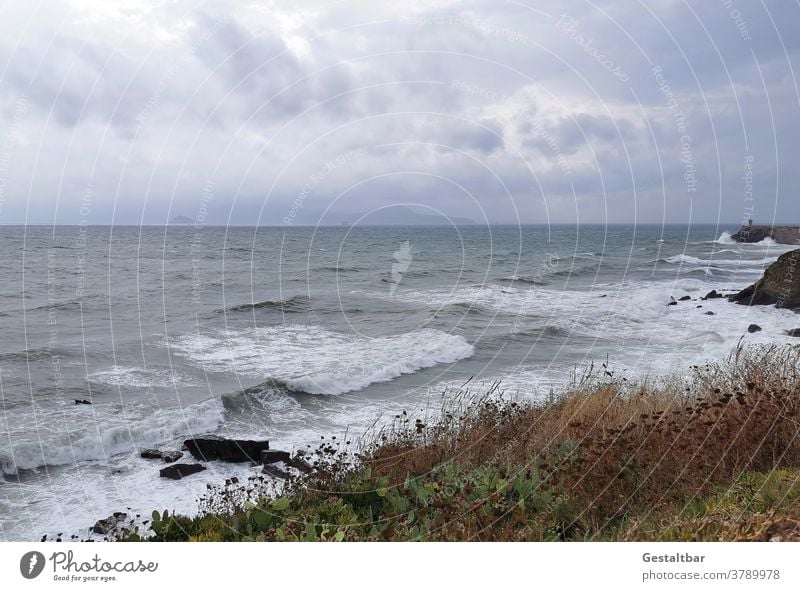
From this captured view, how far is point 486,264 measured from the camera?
58625 mm

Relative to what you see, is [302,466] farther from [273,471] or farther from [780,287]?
[780,287]

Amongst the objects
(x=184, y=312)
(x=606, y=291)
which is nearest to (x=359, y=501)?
(x=184, y=312)

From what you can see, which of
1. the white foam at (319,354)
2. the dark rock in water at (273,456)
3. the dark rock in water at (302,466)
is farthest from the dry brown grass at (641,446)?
the white foam at (319,354)

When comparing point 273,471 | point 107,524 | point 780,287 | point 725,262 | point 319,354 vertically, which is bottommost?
point 273,471

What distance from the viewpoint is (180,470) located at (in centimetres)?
955

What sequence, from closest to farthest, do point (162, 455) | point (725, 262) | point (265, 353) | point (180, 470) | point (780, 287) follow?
1. point (180, 470)
2. point (162, 455)
3. point (265, 353)
4. point (780, 287)
5. point (725, 262)

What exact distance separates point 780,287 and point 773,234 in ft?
192

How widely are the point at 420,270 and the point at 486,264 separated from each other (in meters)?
9.49
